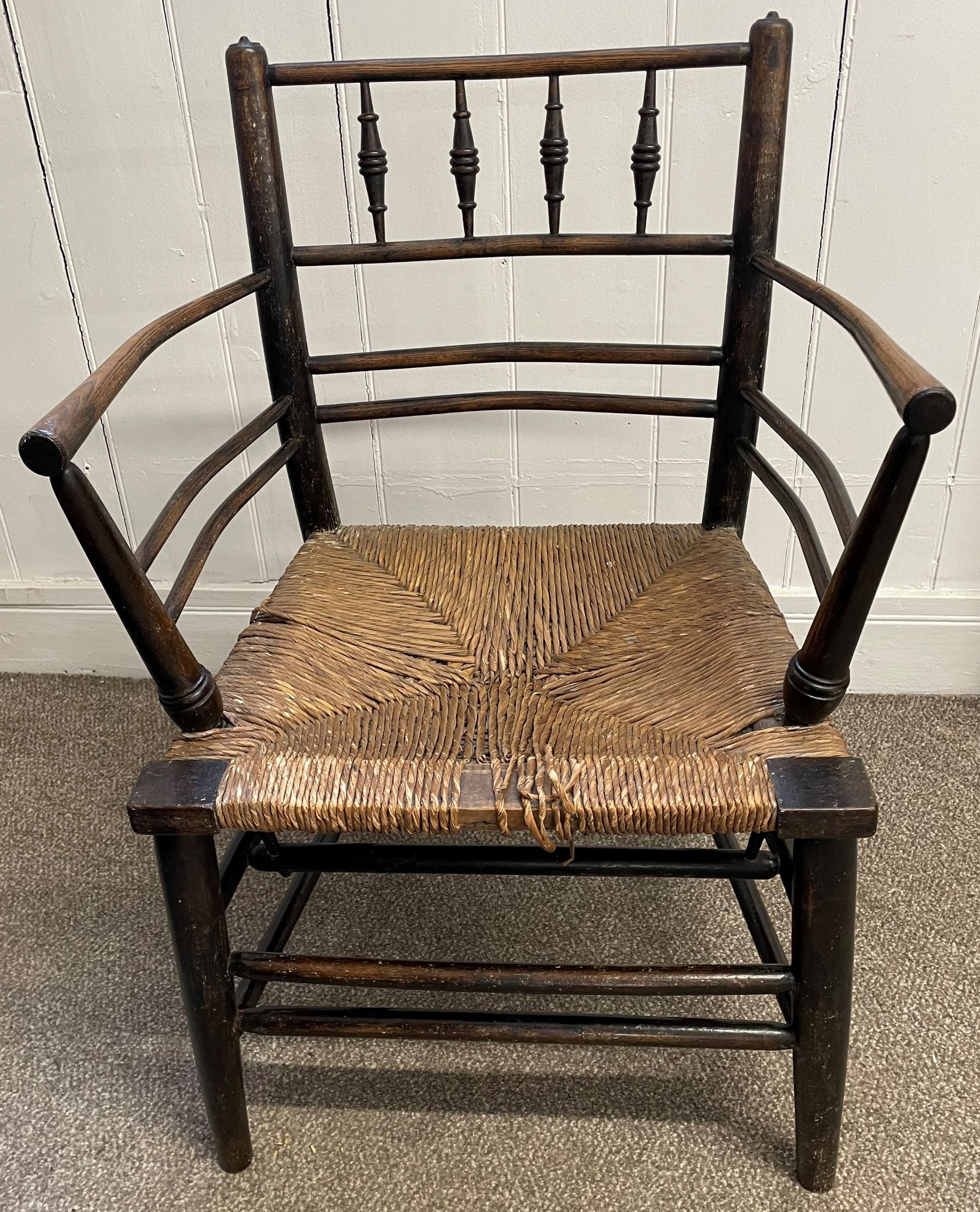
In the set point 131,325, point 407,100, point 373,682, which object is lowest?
point 373,682

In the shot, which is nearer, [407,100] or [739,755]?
[739,755]

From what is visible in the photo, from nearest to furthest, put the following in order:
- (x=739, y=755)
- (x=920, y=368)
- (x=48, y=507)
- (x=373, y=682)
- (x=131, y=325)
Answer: (x=920, y=368), (x=739, y=755), (x=373, y=682), (x=131, y=325), (x=48, y=507)

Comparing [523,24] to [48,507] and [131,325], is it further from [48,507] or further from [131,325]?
[48,507]

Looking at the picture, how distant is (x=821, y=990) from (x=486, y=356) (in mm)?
595

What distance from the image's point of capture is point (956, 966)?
937mm

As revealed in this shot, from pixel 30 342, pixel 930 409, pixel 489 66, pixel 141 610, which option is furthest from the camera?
pixel 30 342

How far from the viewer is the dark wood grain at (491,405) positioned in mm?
909

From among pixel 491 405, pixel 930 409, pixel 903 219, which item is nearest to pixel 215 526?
pixel 491 405

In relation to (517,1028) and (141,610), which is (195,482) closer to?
(141,610)

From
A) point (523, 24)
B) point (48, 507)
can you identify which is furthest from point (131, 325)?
point (523, 24)

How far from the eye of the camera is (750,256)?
2.67 feet

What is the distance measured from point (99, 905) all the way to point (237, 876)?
1.22ft

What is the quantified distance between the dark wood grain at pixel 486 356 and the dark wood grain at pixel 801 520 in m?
0.13

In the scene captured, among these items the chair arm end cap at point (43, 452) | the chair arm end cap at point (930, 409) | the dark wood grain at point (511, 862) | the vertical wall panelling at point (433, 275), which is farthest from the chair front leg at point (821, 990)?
the vertical wall panelling at point (433, 275)
